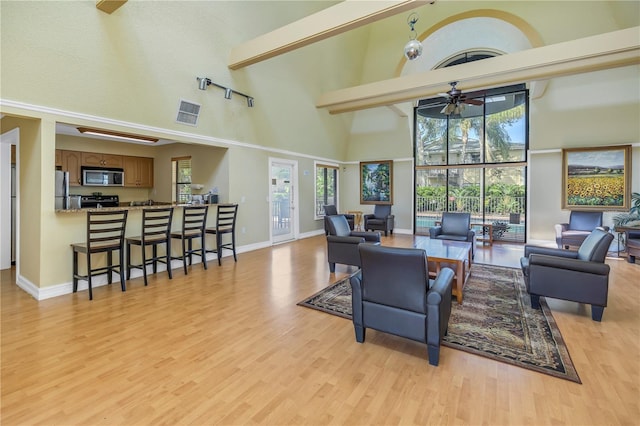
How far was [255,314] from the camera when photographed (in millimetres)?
3295

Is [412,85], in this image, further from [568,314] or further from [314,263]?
[568,314]

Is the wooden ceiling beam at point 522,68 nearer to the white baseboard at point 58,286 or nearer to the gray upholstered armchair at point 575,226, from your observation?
the gray upholstered armchair at point 575,226

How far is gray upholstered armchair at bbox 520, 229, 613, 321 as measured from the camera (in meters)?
3.02

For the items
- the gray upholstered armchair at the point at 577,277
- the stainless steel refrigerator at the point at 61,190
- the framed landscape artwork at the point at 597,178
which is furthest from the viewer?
the framed landscape artwork at the point at 597,178

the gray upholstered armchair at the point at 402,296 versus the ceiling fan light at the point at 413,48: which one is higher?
the ceiling fan light at the point at 413,48

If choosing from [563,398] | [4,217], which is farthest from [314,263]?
[4,217]

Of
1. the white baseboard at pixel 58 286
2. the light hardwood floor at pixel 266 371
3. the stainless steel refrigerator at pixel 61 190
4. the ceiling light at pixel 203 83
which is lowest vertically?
the light hardwood floor at pixel 266 371

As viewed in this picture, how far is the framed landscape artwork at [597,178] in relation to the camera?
6.61 m

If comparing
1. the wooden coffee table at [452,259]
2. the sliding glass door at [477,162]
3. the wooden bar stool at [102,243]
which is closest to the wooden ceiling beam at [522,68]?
the sliding glass door at [477,162]

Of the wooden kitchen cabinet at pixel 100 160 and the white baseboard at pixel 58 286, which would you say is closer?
the white baseboard at pixel 58 286

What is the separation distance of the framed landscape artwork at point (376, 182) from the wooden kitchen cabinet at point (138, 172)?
6.64 metres

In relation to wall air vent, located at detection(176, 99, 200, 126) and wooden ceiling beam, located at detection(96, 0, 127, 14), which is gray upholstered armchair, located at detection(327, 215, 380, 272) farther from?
wooden ceiling beam, located at detection(96, 0, 127, 14)

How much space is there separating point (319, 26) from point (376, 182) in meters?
6.42

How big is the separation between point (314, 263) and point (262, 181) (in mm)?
2642
